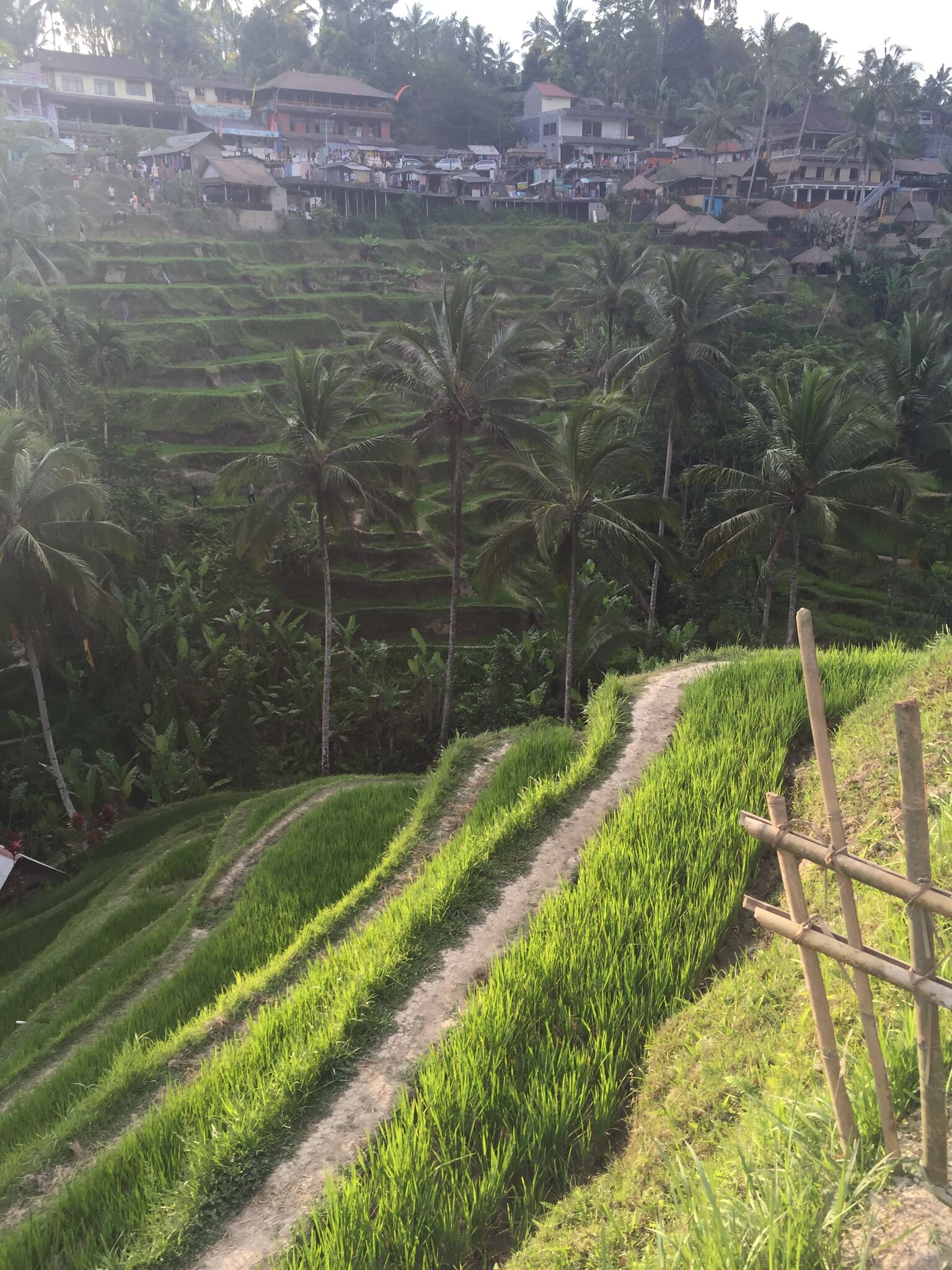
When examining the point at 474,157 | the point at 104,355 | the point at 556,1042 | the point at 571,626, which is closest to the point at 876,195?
the point at 474,157

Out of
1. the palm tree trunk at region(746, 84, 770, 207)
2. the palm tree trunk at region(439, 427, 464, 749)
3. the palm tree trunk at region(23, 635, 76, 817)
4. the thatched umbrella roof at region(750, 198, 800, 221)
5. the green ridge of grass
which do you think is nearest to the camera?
the green ridge of grass

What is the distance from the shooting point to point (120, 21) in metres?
56.2

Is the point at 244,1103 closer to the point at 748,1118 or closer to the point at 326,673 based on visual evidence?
the point at 748,1118

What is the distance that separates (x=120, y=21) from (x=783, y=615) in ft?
187

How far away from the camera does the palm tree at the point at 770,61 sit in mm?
55969

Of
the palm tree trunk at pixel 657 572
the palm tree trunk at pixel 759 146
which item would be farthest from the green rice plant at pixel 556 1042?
the palm tree trunk at pixel 759 146

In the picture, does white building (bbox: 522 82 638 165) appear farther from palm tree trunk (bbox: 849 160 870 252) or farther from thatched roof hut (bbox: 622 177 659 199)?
palm tree trunk (bbox: 849 160 870 252)

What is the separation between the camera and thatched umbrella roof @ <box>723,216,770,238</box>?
158 ft

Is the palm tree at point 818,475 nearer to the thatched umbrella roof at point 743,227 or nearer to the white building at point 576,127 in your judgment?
the thatched umbrella roof at point 743,227

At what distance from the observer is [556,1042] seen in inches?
197

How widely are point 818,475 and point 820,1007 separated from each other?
15.0 metres

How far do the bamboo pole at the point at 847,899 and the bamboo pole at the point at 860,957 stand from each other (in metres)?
0.04

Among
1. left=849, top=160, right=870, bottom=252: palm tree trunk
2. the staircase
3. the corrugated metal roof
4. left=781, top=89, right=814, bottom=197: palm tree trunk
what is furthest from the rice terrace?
the corrugated metal roof

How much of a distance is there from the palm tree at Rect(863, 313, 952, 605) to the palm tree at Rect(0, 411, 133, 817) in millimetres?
18045
